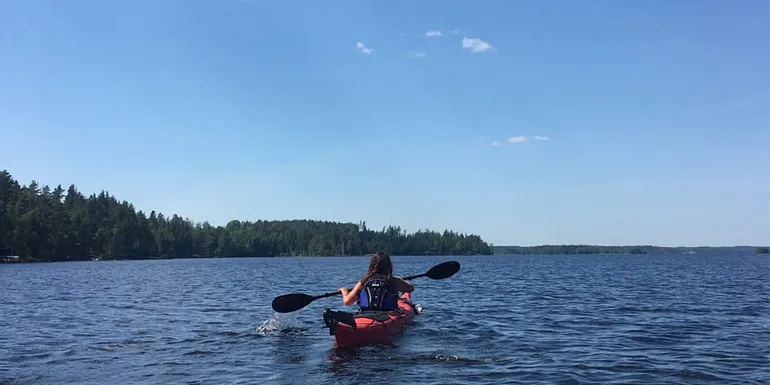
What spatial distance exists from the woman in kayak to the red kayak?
0.36m

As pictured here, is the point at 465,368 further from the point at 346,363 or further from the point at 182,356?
the point at 182,356

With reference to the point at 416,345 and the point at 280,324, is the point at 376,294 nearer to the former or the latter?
the point at 416,345

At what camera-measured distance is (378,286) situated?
1675cm

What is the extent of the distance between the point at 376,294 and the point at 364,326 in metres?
1.72

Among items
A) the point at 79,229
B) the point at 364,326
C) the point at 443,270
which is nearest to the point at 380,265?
the point at 364,326

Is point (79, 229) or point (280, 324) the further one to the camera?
point (79, 229)

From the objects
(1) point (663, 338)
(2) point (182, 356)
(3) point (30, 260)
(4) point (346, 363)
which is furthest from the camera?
(3) point (30, 260)

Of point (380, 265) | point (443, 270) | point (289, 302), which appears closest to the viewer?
point (380, 265)

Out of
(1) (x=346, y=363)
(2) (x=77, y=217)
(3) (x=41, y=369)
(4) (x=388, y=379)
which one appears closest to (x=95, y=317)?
(3) (x=41, y=369)

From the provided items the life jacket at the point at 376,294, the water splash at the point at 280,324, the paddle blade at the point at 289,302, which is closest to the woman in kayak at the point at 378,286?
the life jacket at the point at 376,294

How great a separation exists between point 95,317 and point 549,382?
57.8ft

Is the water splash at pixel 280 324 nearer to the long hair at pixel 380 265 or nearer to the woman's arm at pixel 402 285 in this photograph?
the long hair at pixel 380 265

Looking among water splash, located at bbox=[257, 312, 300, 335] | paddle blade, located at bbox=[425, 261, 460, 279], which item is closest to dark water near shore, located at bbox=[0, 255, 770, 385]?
water splash, located at bbox=[257, 312, 300, 335]

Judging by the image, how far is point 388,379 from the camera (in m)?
11.8
